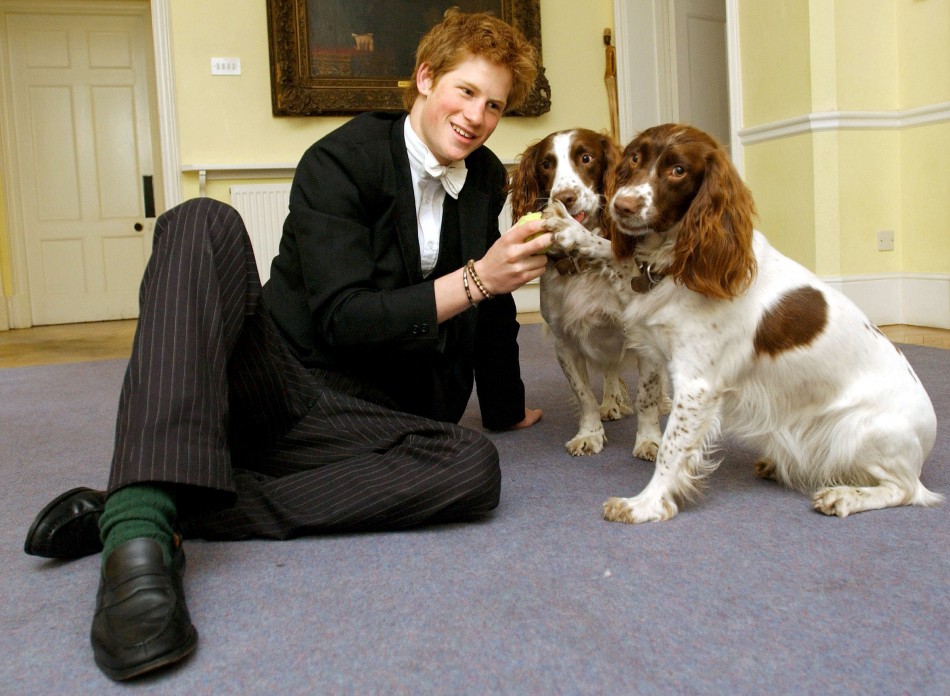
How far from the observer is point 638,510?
1.60 meters

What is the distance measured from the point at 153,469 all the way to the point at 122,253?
6.63 metres

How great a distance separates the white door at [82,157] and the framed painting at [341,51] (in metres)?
2.36

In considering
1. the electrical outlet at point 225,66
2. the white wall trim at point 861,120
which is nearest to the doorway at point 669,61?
the white wall trim at point 861,120

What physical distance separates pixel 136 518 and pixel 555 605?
0.59 m

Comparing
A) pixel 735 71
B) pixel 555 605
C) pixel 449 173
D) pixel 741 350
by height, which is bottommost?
pixel 555 605

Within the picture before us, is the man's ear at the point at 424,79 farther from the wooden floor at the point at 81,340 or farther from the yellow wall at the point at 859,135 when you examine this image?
the yellow wall at the point at 859,135

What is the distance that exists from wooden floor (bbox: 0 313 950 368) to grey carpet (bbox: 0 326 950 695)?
233 centimetres

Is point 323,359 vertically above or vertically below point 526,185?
below

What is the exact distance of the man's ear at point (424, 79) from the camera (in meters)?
1.87

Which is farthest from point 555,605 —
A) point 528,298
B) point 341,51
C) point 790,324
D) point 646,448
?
point 528,298

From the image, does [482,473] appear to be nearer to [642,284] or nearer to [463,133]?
[642,284]

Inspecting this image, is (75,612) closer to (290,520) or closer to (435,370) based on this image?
(290,520)

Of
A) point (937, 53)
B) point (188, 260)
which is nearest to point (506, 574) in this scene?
point (188, 260)

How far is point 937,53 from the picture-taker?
4035 mm
